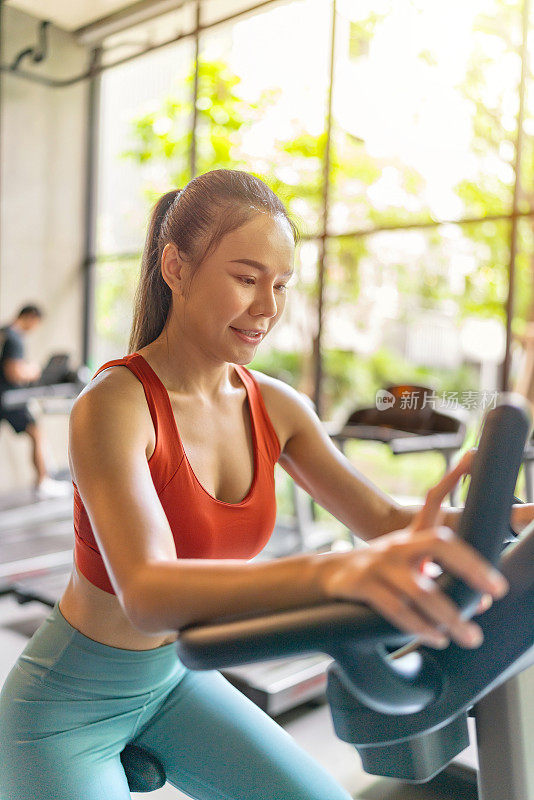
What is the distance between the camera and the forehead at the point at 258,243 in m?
0.92

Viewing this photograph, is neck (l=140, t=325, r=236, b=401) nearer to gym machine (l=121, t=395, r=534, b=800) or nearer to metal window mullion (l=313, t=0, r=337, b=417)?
gym machine (l=121, t=395, r=534, b=800)

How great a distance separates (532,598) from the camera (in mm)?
610

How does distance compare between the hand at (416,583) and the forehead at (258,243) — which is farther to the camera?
the forehead at (258,243)

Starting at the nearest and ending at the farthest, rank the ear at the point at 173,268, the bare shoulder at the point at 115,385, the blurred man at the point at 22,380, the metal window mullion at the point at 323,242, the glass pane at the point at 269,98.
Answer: the bare shoulder at the point at 115,385 < the ear at the point at 173,268 < the metal window mullion at the point at 323,242 < the blurred man at the point at 22,380 < the glass pane at the point at 269,98

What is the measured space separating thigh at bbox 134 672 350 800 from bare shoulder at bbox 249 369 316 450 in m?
0.37

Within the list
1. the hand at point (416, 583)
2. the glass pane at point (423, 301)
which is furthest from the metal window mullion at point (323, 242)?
the hand at point (416, 583)

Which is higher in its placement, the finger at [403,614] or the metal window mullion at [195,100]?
the metal window mullion at [195,100]

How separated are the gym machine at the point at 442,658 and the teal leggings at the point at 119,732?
230 mm

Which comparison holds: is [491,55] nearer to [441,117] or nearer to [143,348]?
[441,117]

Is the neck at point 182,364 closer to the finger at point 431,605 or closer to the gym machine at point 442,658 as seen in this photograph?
the gym machine at point 442,658

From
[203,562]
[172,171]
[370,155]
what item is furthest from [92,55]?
[203,562]

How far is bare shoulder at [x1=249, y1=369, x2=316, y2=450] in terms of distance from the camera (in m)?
1.12

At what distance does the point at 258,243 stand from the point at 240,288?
0.06 meters

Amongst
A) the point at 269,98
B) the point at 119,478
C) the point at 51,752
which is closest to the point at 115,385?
the point at 119,478
